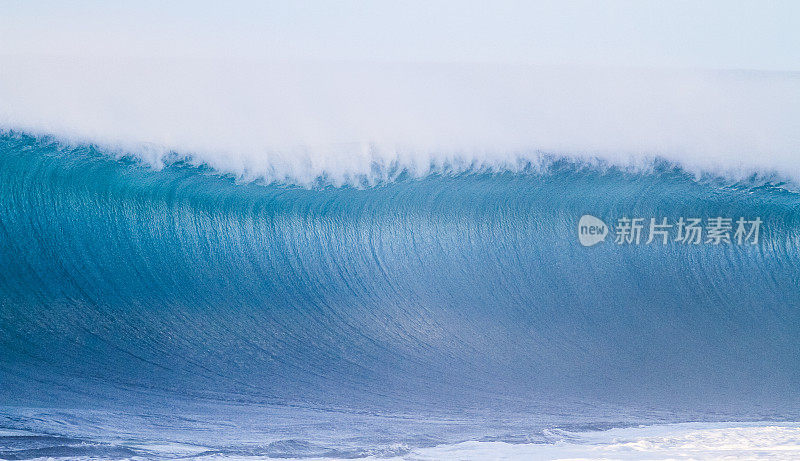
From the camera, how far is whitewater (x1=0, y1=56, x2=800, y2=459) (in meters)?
2.53

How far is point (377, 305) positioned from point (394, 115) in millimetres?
938

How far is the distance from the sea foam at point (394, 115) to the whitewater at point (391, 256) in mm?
11

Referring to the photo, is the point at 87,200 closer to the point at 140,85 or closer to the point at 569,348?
the point at 140,85

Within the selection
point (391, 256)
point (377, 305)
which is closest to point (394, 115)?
point (391, 256)

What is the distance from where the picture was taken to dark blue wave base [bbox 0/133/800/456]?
2.51 m

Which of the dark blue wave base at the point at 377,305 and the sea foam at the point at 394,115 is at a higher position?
the sea foam at the point at 394,115

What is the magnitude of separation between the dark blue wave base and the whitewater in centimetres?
1

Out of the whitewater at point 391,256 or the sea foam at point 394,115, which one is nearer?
the whitewater at point 391,256

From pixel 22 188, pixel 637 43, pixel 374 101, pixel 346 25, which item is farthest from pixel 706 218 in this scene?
pixel 22 188

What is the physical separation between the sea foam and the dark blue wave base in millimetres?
110

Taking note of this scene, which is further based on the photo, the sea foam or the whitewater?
the sea foam

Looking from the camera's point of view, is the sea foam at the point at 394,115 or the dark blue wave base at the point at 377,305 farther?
the sea foam at the point at 394,115

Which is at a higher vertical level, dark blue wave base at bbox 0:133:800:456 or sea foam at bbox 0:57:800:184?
sea foam at bbox 0:57:800:184

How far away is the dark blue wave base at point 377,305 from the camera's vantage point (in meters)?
2.51
